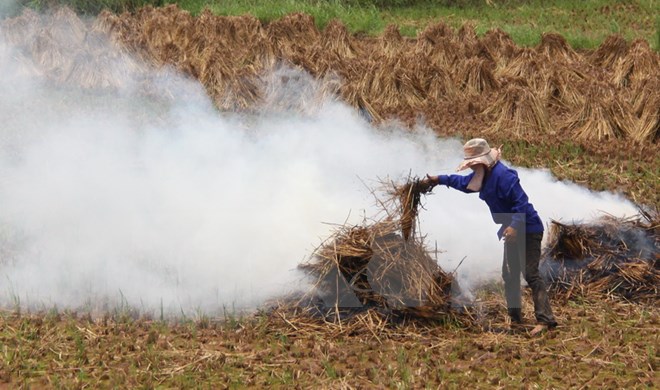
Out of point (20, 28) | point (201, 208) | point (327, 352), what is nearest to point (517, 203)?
point (327, 352)

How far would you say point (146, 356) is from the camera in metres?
6.13

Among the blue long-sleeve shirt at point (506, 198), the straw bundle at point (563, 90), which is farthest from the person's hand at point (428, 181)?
the straw bundle at point (563, 90)

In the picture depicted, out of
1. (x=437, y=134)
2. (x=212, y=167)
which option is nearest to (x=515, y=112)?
(x=437, y=134)

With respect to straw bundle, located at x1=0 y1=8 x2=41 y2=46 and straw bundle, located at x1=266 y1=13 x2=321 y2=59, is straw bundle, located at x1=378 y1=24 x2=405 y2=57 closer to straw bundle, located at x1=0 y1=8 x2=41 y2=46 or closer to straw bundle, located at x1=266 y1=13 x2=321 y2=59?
straw bundle, located at x1=266 y1=13 x2=321 y2=59

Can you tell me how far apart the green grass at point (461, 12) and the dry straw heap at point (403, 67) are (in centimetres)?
265

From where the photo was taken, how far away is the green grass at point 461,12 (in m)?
22.4

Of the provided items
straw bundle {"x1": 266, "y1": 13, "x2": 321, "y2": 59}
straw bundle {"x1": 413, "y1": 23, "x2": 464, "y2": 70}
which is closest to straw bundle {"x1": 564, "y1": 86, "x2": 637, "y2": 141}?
straw bundle {"x1": 413, "y1": 23, "x2": 464, "y2": 70}

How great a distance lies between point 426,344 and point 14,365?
255 centimetres

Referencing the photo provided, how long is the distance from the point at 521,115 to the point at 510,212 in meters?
6.47

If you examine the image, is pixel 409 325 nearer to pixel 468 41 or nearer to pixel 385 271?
pixel 385 271

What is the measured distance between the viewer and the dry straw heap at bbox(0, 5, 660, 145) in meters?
13.0

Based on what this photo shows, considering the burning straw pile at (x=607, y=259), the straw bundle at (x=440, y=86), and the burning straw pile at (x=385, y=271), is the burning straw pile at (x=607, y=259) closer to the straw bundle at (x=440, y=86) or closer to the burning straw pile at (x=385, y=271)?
the burning straw pile at (x=385, y=271)

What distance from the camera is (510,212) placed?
671 cm

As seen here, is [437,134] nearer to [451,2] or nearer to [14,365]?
[14,365]
